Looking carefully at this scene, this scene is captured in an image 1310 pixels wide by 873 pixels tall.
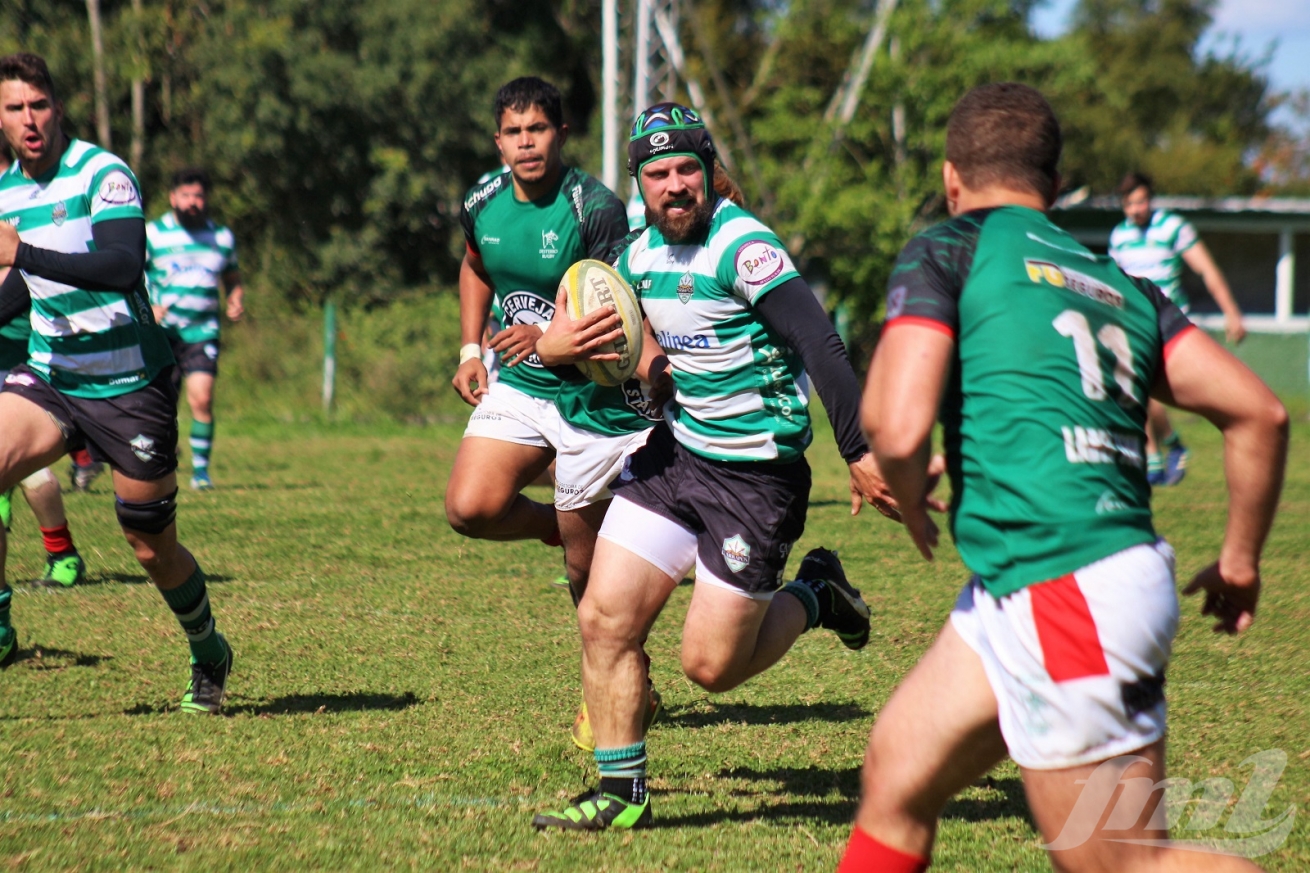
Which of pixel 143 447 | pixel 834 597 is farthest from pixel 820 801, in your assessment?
pixel 143 447

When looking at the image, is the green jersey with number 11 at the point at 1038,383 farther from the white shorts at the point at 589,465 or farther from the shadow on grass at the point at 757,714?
the shadow on grass at the point at 757,714

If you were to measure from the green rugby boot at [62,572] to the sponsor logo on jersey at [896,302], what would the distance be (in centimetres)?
651

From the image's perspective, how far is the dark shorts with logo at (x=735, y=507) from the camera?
4352mm

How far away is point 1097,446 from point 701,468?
1873 millimetres

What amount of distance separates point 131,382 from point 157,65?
2899 cm

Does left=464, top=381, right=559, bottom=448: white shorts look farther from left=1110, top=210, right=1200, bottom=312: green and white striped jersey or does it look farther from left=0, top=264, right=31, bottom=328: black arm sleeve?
left=1110, top=210, right=1200, bottom=312: green and white striped jersey

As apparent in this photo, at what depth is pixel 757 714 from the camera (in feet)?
18.1

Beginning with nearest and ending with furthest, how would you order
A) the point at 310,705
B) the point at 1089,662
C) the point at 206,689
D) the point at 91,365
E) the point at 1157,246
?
1. the point at 1089,662
2. the point at 91,365
3. the point at 206,689
4. the point at 310,705
5. the point at 1157,246

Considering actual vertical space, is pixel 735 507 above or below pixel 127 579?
above

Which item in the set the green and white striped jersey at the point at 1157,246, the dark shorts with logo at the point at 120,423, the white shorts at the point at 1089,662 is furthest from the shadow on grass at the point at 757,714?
the green and white striped jersey at the point at 1157,246

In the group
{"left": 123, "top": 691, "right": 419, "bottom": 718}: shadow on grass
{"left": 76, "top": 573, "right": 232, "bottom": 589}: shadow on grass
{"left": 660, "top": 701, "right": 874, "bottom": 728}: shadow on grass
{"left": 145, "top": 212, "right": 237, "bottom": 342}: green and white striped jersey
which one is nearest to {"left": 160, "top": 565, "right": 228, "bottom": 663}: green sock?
{"left": 123, "top": 691, "right": 419, "bottom": 718}: shadow on grass

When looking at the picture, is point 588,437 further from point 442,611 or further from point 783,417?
point 442,611

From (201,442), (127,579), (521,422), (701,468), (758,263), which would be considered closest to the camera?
(758,263)

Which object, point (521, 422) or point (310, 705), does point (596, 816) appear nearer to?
point (310, 705)
